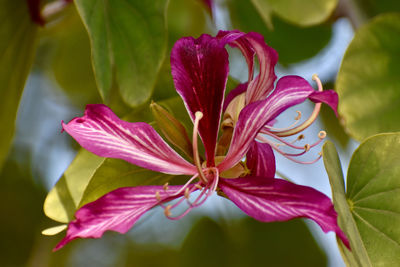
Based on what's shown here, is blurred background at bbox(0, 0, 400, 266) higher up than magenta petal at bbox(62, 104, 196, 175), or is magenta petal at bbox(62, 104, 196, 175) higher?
magenta petal at bbox(62, 104, 196, 175)

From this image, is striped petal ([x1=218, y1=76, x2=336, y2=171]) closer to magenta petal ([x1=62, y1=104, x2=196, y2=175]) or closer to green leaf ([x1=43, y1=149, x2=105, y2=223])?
magenta petal ([x1=62, y1=104, x2=196, y2=175])

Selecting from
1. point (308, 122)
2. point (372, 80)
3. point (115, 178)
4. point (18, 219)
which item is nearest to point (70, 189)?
point (115, 178)

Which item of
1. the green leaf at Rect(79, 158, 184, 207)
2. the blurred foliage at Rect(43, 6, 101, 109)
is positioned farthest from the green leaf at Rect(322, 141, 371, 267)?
the blurred foliage at Rect(43, 6, 101, 109)

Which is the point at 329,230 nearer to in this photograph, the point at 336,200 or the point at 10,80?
the point at 336,200

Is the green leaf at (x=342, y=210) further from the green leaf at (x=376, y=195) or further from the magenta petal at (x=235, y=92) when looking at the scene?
the magenta petal at (x=235, y=92)

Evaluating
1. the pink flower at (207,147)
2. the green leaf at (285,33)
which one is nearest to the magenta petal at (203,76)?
the pink flower at (207,147)

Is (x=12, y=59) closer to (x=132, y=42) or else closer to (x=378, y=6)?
(x=132, y=42)
